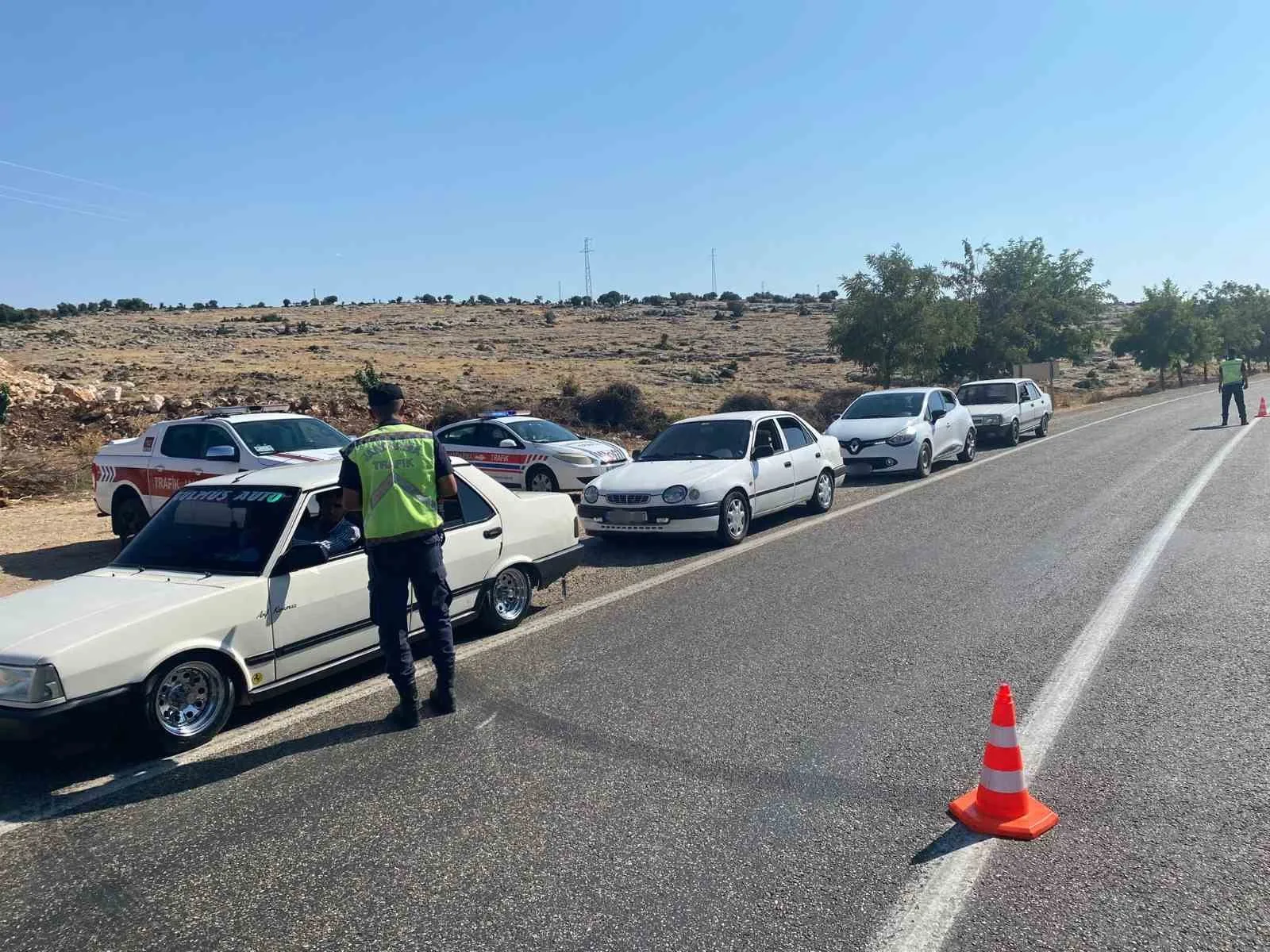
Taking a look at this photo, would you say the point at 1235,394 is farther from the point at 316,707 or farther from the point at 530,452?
the point at 316,707

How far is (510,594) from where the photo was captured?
7367 millimetres

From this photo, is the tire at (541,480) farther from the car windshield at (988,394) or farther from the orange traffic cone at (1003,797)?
the car windshield at (988,394)

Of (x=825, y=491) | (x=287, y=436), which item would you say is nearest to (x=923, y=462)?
(x=825, y=491)

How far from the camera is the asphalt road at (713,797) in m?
3.39

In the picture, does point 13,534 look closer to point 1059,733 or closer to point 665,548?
point 665,548

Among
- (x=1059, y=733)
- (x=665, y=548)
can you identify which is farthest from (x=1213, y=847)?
(x=665, y=548)

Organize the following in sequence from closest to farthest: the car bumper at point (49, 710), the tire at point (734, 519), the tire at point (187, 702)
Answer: the car bumper at point (49, 710) → the tire at point (187, 702) → the tire at point (734, 519)

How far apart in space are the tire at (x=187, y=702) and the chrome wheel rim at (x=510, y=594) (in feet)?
7.33

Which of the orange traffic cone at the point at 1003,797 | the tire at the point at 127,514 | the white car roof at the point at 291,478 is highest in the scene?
the white car roof at the point at 291,478

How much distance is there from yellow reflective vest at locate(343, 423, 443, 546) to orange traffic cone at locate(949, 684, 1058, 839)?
306 centimetres

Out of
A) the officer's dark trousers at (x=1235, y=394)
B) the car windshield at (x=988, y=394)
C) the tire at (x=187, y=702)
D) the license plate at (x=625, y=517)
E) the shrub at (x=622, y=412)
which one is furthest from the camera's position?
the shrub at (x=622, y=412)

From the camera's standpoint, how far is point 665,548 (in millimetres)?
10641

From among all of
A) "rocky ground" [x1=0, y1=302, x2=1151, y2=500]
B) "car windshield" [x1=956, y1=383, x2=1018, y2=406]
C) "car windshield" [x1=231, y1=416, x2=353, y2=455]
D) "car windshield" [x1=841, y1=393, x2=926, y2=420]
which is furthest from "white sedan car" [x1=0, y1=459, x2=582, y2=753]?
"car windshield" [x1=956, y1=383, x2=1018, y2=406]

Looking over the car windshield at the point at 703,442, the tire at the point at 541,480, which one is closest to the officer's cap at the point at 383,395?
the car windshield at the point at 703,442
